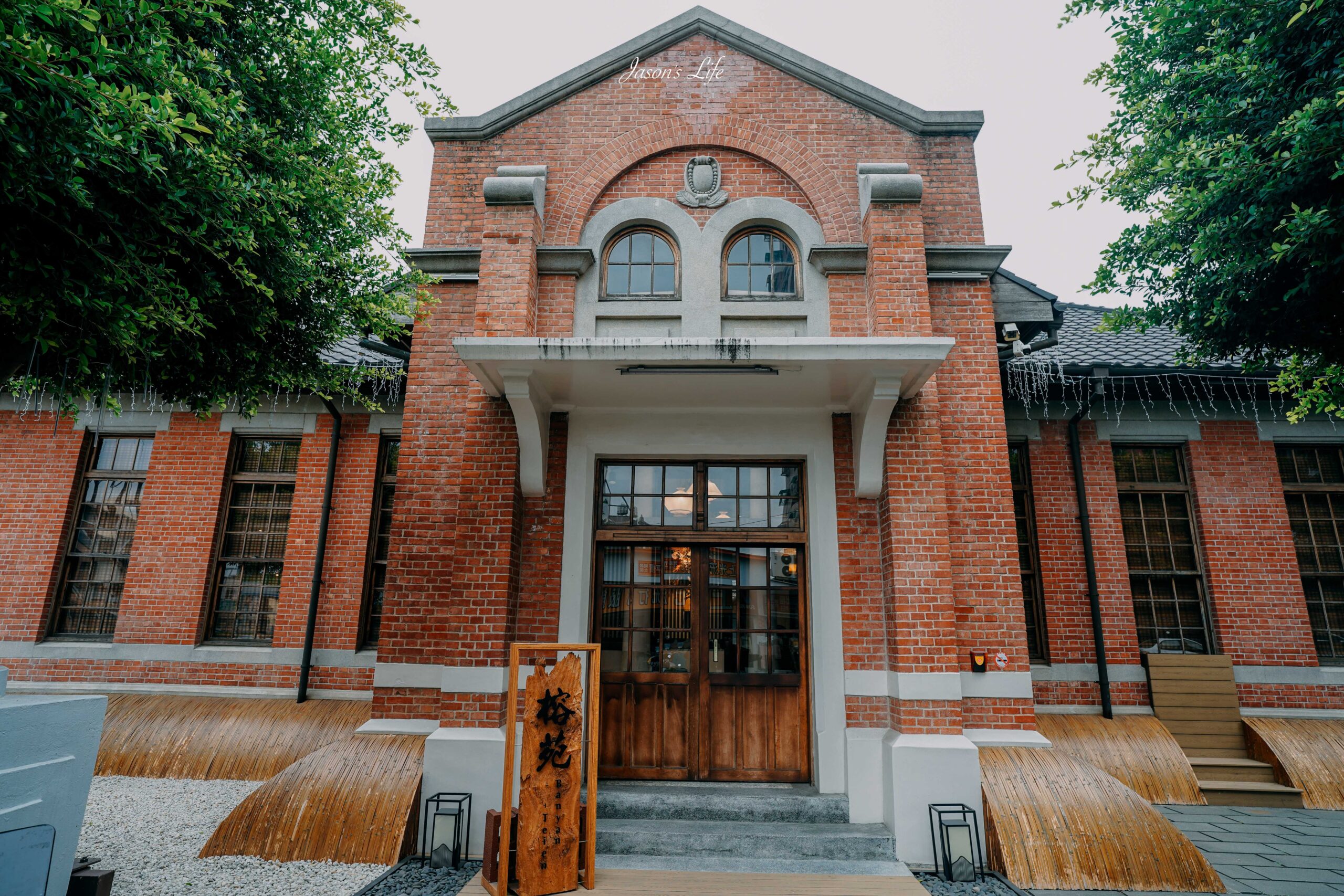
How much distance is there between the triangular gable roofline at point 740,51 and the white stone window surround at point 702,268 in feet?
4.48

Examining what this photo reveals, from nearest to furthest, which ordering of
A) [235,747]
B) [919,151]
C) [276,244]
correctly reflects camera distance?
[276,244], [919,151], [235,747]

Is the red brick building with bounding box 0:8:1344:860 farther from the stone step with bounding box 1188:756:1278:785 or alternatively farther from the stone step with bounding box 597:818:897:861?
the stone step with bounding box 1188:756:1278:785

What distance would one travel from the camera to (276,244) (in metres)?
4.54

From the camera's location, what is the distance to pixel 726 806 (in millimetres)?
5367

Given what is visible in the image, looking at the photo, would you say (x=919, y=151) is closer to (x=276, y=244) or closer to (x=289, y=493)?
(x=276, y=244)

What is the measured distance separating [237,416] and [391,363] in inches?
95.2

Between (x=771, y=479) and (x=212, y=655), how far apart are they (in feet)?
24.3

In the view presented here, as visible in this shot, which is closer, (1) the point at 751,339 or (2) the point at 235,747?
(1) the point at 751,339

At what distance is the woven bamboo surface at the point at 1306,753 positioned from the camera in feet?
22.8

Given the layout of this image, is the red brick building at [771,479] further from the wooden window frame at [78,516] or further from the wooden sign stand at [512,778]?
the wooden sign stand at [512,778]

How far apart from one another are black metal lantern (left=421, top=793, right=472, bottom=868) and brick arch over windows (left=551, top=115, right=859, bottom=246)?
501cm

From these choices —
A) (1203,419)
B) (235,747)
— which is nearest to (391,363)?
(235,747)

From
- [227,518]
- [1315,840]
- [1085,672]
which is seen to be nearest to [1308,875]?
[1315,840]

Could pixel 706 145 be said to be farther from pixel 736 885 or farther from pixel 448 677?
pixel 736 885
